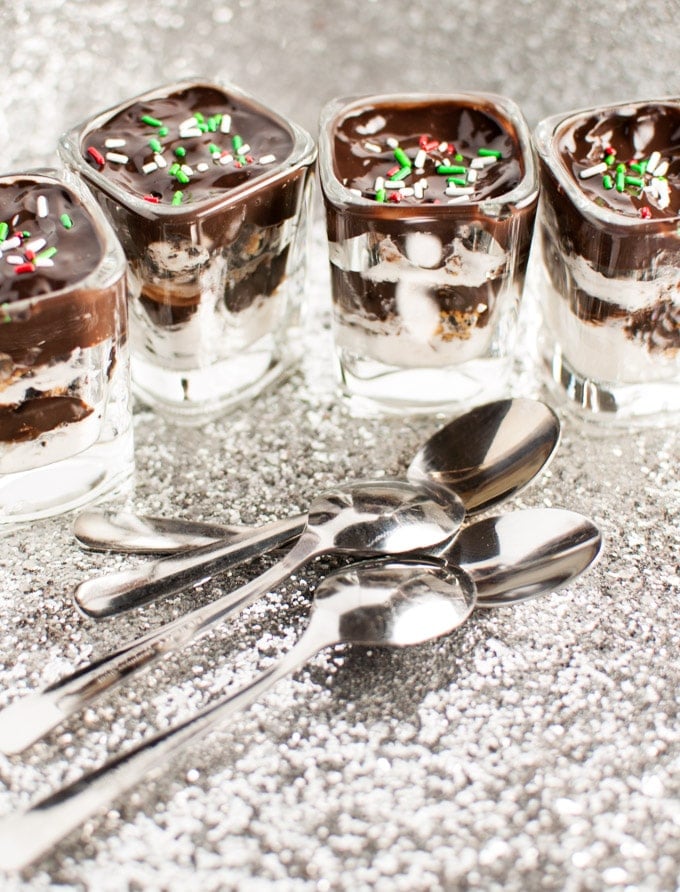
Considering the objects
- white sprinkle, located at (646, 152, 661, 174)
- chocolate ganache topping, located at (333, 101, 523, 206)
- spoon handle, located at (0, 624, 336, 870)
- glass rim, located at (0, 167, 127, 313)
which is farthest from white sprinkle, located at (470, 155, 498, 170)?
spoon handle, located at (0, 624, 336, 870)

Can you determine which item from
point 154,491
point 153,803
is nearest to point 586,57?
point 154,491

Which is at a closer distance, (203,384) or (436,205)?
(436,205)

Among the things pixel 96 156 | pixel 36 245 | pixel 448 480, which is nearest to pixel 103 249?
pixel 36 245

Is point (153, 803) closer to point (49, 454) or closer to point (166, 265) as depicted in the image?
point (49, 454)

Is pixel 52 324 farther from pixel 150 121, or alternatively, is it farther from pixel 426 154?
pixel 426 154

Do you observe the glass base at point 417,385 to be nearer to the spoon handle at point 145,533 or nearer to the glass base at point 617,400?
the glass base at point 617,400

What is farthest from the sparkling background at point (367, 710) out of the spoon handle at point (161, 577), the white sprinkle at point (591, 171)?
the white sprinkle at point (591, 171)

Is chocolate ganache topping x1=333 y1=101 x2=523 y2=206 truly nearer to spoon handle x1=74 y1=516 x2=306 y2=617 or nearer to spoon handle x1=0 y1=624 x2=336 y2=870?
spoon handle x1=74 y1=516 x2=306 y2=617

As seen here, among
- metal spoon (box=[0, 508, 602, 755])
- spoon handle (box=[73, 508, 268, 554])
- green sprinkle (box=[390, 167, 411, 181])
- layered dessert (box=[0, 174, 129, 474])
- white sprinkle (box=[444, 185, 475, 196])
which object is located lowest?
spoon handle (box=[73, 508, 268, 554])
